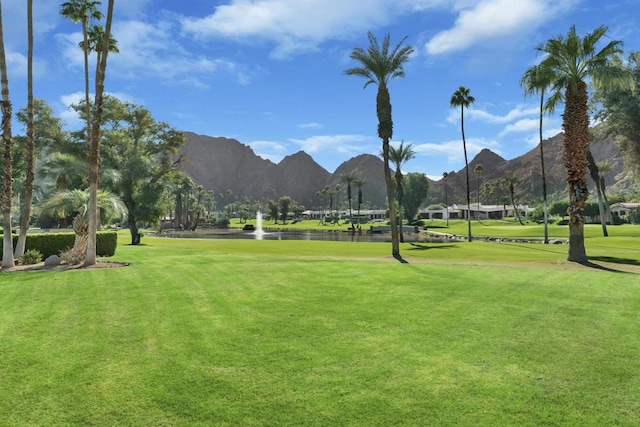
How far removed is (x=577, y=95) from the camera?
84.6 feet

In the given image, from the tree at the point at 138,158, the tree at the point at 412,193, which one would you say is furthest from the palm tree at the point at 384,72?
the tree at the point at 412,193

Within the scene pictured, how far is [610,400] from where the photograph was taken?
650cm

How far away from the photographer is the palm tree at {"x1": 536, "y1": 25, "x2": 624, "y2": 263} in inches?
987

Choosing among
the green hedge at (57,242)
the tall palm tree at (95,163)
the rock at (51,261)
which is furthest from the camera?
the green hedge at (57,242)

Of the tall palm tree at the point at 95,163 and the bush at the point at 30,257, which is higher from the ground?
the tall palm tree at the point at 95,163

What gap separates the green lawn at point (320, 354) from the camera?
6273mm

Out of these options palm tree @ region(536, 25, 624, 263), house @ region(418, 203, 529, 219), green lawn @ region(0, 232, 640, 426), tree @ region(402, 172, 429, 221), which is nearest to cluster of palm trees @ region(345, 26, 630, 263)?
palm tree @ region(536, 25, 624, 263)

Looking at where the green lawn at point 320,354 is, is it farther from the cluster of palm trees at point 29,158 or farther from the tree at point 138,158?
the tree at point 138,158

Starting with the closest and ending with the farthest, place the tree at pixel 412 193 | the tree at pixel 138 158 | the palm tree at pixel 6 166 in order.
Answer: the palm tree at pixel 6 166 < the tree at pixel 138 158 < the tree at pixel 412 193

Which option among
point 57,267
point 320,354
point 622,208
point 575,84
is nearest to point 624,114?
point 575,84

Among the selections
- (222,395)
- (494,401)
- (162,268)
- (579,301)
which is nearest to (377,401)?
(494,401)

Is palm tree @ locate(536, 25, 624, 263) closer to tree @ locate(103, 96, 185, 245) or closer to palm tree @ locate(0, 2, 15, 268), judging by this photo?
palm tree @ locate(0, 2, 15, 268)

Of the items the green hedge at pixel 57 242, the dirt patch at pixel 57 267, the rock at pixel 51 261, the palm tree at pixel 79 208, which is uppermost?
the palm tree at pixel 79 208

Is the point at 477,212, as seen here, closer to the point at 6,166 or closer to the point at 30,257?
the point at 30,257
